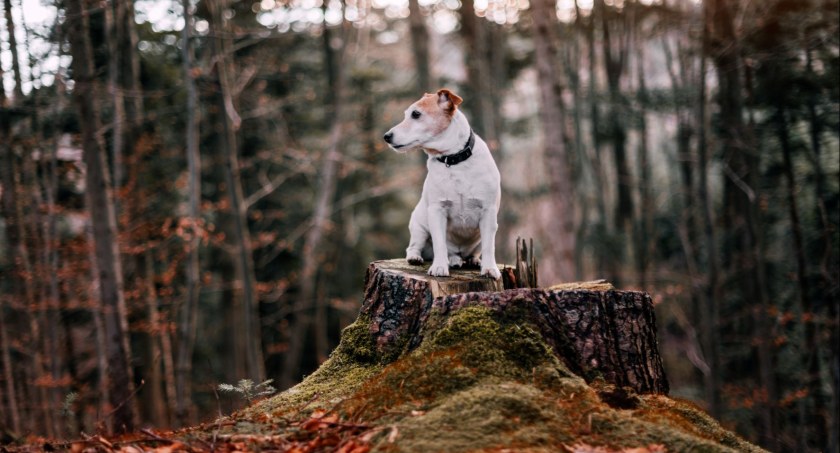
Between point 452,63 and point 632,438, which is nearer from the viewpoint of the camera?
point 632,438

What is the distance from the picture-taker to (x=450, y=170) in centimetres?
530

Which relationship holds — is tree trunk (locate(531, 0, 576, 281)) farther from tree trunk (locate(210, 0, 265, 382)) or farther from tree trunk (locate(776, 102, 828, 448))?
tree trunk (locate(210, 0, 265, 382))

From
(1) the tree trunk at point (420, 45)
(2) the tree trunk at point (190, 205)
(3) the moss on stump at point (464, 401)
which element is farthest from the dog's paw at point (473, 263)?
(1) the tree trunk at point (420, 45)

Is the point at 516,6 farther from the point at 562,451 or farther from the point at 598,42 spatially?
the point at 562,451

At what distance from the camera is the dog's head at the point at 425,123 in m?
5.27

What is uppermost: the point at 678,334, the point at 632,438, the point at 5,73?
the point at 5,73

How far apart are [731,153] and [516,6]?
870 cm

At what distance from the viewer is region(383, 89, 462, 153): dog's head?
527cm

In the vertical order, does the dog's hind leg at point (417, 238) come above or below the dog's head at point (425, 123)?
below

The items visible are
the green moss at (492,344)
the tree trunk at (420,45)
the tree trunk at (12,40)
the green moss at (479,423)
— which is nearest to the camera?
the green moss at (479,423)

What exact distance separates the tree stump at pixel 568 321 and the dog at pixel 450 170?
0.53m

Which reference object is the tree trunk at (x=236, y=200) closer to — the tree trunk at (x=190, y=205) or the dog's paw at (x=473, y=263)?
the tree trunk at (x=190, y=205)

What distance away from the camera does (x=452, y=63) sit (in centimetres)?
2478

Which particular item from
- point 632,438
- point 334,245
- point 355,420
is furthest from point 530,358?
point 334,245
